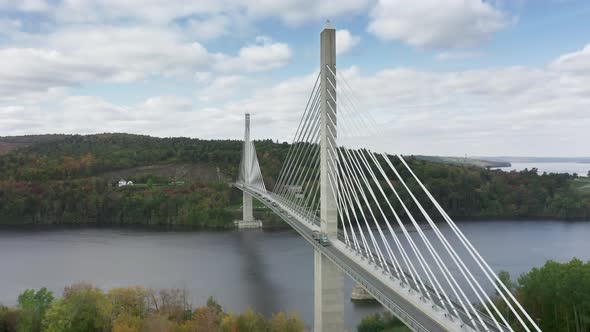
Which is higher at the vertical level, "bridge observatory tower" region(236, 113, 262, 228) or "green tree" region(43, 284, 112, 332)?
"bridge observatory tower" region(236, 113, 262, 228)

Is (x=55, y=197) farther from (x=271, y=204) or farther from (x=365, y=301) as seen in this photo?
(x=365, y=301)

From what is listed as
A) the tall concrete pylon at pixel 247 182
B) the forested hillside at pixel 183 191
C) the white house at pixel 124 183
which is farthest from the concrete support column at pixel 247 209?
the white house at pixel 124 183

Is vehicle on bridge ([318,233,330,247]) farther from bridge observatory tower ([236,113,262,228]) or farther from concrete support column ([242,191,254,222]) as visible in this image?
concrete support column ([242,191,254,222])

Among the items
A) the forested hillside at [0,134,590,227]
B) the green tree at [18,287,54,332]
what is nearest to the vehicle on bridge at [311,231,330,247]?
the green tree at [18,287,54,332]

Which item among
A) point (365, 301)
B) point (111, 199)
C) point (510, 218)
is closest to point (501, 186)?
point (510, 218)

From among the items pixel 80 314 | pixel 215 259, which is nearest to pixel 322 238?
pixel 80 314

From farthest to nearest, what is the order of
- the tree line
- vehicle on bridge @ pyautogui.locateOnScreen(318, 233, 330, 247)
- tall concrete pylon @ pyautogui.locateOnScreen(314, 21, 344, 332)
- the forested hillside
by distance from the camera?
1. the forested hillside
2. vehicle on bridge @ pyautogui.locateOnScreen(318, 233, 330, 247)
3. tall concrete pylon @ pyautogui.locateOnScreen(314, 21, 344, 332)
4. the tree line

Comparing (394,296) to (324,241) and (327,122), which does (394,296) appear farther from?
(327,122)

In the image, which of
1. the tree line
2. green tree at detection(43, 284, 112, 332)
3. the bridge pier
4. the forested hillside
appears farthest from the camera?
the forested hillside
